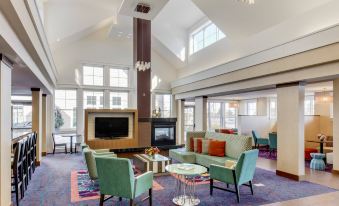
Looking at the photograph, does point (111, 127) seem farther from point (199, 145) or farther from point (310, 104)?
point (310, 104)

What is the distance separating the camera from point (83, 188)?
4.80 m

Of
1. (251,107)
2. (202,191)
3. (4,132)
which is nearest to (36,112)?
(4,132)

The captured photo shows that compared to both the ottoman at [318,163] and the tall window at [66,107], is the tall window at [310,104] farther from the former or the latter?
the tall window at [66,107]

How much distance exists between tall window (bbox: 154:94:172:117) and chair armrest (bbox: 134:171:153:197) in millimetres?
7364

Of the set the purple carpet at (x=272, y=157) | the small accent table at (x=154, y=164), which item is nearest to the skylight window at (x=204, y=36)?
the purple carpet at (x=272, y=157)

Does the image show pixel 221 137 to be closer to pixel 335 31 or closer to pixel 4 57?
pixel 335 31

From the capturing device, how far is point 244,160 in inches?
165

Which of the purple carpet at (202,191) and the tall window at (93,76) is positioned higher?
the tall window at (93,76)

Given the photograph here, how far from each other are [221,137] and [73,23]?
6.62 meters

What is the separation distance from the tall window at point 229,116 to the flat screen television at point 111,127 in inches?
278

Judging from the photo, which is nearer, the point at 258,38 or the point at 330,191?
the point at 330,191

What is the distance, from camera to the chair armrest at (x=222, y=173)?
4.23 m

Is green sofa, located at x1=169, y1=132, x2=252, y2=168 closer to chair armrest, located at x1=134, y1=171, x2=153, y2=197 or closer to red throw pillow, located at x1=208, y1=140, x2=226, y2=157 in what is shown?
red throw pillow, located at x1=208, y1=140, x2=226, y2=157

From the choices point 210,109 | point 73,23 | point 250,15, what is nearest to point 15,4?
point 250,15
